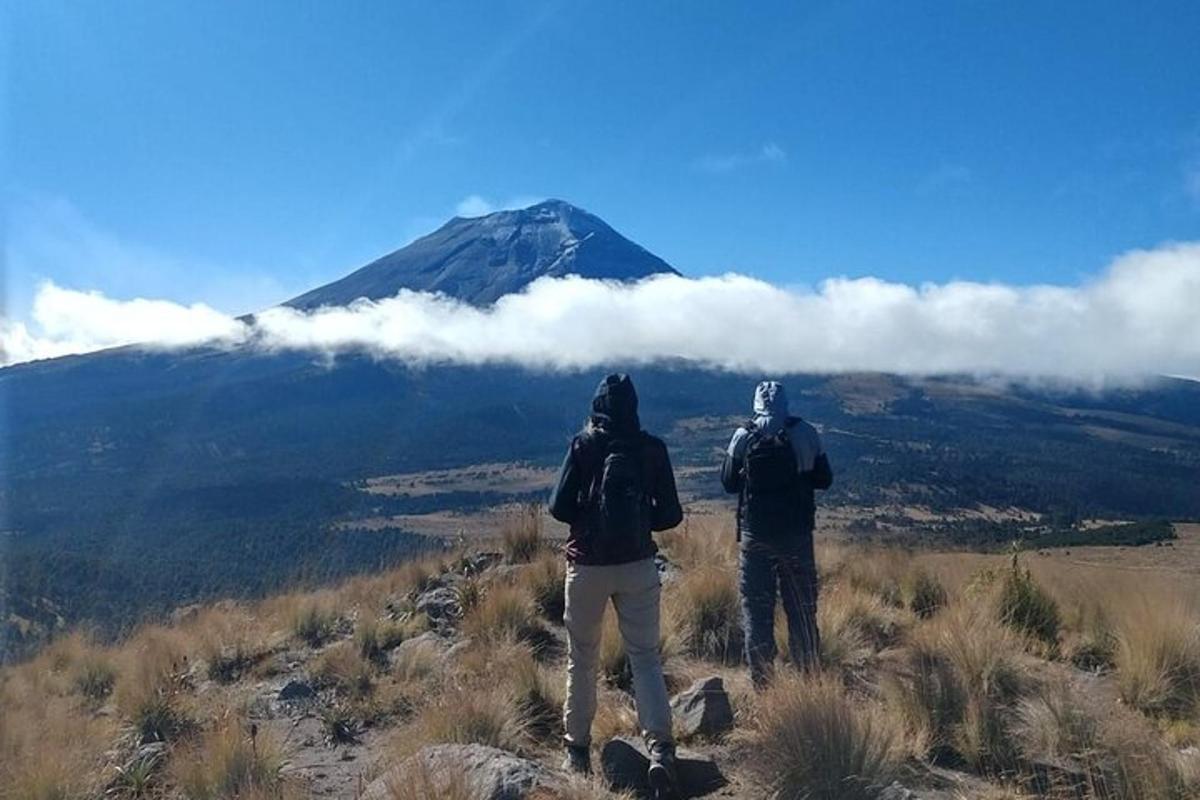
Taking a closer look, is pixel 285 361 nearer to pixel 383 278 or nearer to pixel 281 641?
pixel 383 278

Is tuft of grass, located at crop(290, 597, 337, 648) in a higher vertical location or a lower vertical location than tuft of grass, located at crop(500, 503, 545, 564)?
lower

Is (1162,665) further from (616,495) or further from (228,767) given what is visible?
(228,767)

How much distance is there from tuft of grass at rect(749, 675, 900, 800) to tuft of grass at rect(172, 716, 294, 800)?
241 centimetres

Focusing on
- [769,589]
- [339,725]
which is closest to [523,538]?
[339,725]

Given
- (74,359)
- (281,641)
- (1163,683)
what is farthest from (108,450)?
(1163,683)

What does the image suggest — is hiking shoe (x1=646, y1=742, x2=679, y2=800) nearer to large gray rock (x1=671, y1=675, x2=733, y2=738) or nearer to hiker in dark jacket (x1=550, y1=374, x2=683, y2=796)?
hiker in dark jacket (x1=550, y1=374, x2=683, y2=796)

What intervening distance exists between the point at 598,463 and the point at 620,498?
259 millimetres

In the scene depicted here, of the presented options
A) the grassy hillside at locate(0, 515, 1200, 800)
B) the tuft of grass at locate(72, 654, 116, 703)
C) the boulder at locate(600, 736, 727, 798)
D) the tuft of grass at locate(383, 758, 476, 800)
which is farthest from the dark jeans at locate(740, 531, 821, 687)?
the tuft of grass at locate(72, 654, 116, 703)

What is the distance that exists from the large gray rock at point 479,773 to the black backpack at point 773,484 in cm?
210

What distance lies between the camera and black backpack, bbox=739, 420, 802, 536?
6.08 m

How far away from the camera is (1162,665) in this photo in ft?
20.4

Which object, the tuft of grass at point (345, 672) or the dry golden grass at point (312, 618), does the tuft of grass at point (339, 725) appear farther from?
the dry golden grass at point (312, 618)

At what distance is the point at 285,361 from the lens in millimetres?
172250

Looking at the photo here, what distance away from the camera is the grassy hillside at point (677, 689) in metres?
4.73
